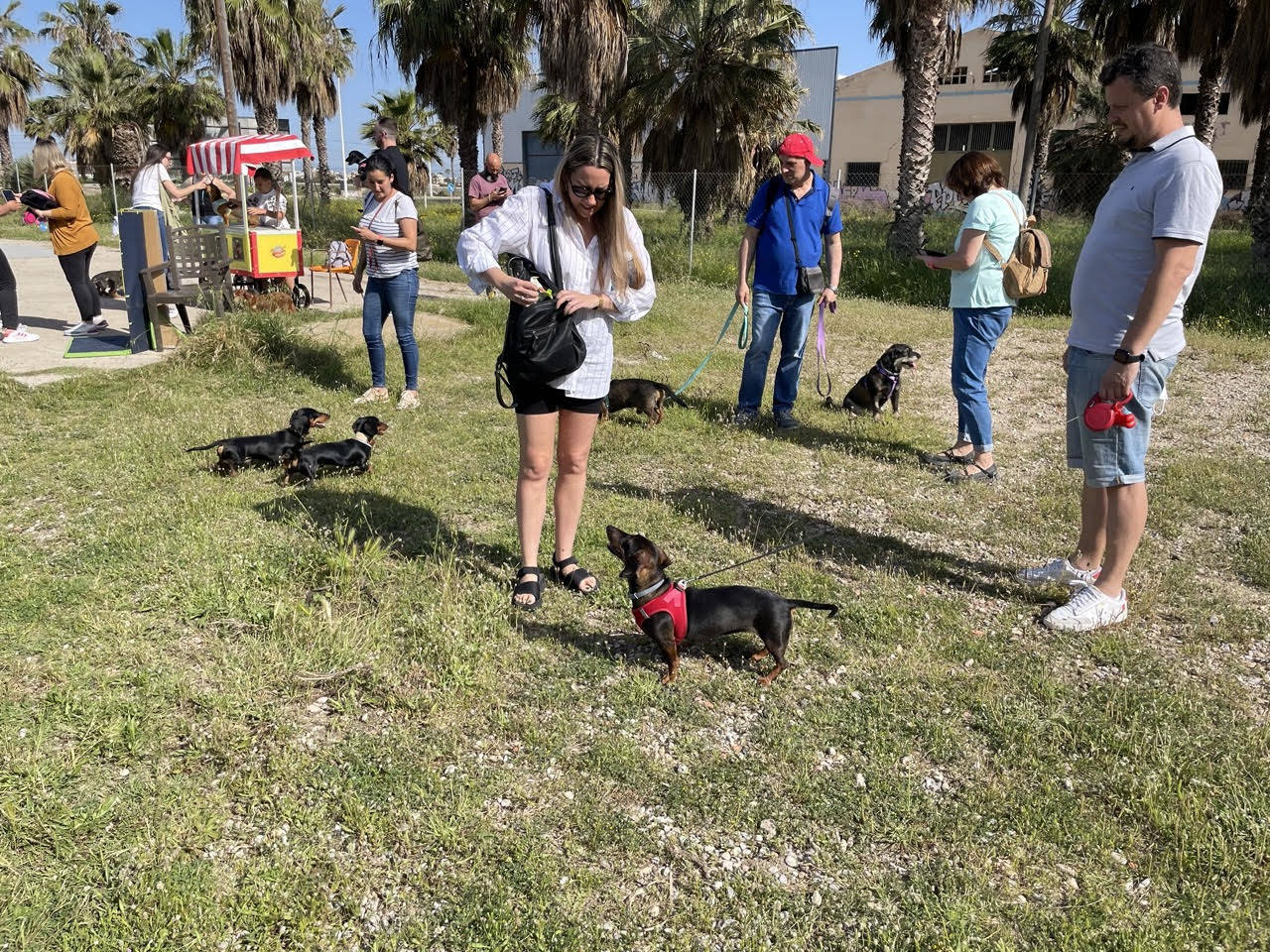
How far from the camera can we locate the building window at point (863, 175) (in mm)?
40156

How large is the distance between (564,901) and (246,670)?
1.49m

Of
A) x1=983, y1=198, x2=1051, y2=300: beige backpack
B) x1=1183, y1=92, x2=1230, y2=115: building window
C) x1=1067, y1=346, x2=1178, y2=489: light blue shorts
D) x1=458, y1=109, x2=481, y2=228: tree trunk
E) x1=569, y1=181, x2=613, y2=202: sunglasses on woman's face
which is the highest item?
x1=1183, y1=92, x2=1230, y2=115: building window

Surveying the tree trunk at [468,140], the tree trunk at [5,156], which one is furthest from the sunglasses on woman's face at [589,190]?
the tree trunk at [5,156]

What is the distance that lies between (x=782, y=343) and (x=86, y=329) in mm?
7038

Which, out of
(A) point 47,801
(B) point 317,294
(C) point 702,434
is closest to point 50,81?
(B) point 317,294

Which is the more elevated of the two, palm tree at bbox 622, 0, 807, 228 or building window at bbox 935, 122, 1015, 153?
building window at bbox 935, 122, 1015, 153

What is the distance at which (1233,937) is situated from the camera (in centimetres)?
201

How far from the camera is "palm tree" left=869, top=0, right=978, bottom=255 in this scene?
13.7 metres

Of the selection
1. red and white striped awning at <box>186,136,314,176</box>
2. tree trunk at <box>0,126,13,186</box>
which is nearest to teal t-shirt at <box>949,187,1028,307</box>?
red and white striped awning at <box>186,136,314,176</box>

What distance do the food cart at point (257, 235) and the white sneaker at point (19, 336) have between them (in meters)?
2.40

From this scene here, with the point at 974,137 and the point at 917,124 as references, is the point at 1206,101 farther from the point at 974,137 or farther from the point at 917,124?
the point at 974,137

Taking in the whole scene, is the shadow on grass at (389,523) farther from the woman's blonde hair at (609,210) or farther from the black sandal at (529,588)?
the woman's blonde hair at (609,210)

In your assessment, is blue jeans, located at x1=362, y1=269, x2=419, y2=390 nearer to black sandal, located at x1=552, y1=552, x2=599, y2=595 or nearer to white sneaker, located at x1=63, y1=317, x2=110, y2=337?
black sandal, located at x1=552, y1=552, x2=599, y2=595

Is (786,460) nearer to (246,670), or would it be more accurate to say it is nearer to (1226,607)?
(1226,607)
